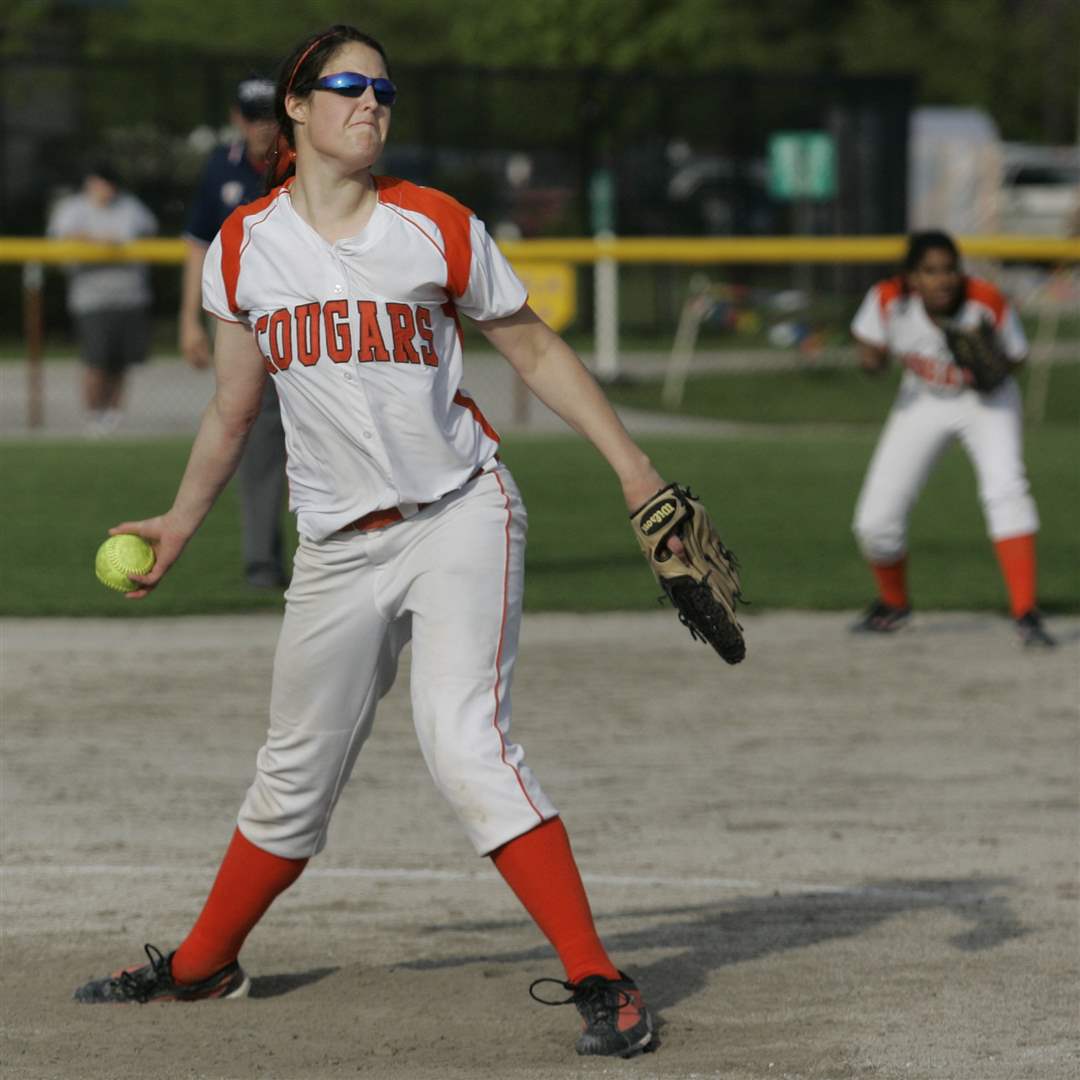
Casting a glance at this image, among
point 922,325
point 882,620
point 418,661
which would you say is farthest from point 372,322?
point 882,620

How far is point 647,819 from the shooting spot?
20.1ft

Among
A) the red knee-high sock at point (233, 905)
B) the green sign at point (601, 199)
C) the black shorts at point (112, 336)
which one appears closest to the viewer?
the red knee-high sock at point (233, 905)

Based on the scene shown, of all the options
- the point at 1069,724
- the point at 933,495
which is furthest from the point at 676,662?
the point at 933,495

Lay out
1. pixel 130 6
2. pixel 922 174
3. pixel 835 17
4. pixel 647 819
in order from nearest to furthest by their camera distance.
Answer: pixel 647 819, pixel 922 174, pixel 130 6, pixel 835 17

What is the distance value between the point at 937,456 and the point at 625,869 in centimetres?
392

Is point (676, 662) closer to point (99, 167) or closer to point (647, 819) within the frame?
point (647, 819)

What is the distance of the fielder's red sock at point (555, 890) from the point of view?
4152 mm

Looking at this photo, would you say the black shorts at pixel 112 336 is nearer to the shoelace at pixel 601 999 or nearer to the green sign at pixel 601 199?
the green sign at pixel 601 199

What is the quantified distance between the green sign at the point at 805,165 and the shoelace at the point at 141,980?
69.1ft

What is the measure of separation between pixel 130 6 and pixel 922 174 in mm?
14654

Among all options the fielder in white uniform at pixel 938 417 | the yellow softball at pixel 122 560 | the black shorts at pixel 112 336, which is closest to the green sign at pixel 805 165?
the black shorts at pixel 112 336

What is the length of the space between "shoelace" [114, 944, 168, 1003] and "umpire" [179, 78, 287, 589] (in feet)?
13.1

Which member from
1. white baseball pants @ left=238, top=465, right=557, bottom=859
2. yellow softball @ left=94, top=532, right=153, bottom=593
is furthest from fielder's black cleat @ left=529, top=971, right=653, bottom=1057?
yellow softball @ left=94, top=532, right=153, bottom=593

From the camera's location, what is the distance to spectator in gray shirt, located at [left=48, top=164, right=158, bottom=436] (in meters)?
16.2
